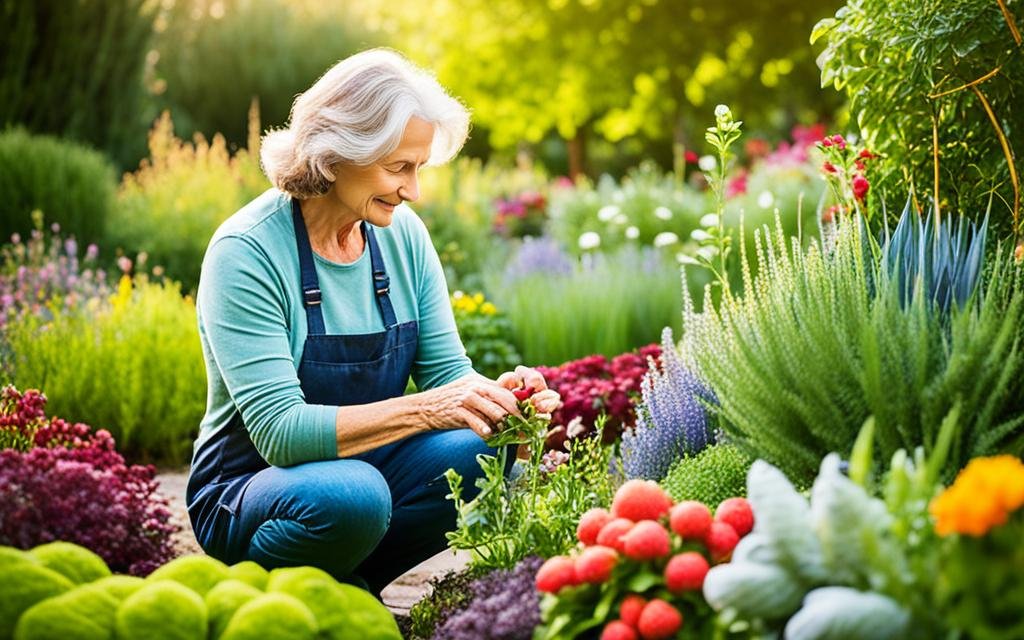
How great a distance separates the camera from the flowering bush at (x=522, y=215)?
35.1 ft

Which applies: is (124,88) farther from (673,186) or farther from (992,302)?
(992,302)

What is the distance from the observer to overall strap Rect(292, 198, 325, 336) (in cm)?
309

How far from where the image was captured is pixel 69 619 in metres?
2.21

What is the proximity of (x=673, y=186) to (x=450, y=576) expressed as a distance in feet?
24.1

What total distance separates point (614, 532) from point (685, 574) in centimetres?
19

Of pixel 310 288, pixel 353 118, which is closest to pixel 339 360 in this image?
pixel 310 288

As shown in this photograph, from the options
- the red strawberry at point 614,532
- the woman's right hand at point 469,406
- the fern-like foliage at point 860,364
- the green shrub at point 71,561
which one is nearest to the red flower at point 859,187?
the fern-like foliage at point 860,364

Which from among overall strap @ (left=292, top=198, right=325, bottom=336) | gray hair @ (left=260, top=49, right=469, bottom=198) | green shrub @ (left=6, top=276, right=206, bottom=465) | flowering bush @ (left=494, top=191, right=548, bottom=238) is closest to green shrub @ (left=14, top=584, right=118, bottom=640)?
overall strap @ (left=292, top=198, right=325, bottom=336)

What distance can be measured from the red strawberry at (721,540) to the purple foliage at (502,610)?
38 centimetres

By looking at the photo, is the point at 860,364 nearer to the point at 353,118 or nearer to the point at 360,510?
the point at 360,510

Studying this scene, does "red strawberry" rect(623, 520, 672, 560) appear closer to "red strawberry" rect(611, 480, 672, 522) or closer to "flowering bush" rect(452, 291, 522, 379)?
"red strawberry" rect(611, 480, 672, 522)

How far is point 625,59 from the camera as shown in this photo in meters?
14.7

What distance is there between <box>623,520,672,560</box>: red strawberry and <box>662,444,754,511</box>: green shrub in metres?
0.58

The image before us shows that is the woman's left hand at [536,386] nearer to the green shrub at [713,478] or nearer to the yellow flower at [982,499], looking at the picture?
the green shrub at [713,478]
